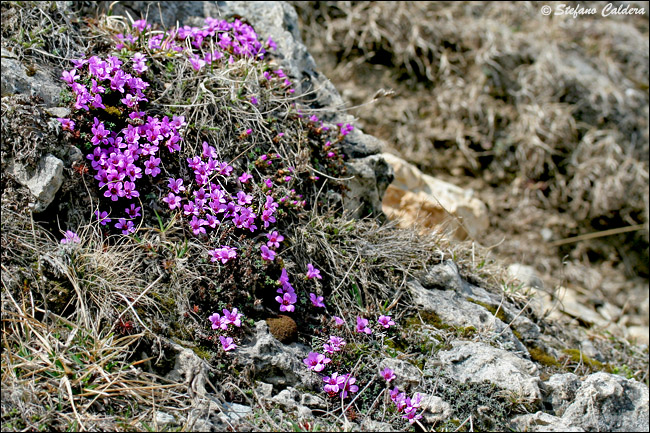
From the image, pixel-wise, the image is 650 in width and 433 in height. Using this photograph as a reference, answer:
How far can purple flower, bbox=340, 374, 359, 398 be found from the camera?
311 centimetres

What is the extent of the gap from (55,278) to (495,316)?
2701 millimetres

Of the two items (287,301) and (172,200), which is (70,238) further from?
(287,301)

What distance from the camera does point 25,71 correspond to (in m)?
3.44

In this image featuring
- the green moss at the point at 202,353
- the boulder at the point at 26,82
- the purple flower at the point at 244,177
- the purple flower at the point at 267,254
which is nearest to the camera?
the green moss at the point at 202,353

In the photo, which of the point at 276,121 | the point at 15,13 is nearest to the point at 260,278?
the point at 276,121

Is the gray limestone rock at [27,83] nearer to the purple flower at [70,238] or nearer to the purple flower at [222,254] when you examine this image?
the purple flower at [70,238]

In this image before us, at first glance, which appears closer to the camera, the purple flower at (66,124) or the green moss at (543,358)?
the purple flower at (66,124)

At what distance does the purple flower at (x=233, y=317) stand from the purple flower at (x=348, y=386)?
0.65m

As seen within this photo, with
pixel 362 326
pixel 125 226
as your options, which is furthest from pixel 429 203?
pixel 125 226

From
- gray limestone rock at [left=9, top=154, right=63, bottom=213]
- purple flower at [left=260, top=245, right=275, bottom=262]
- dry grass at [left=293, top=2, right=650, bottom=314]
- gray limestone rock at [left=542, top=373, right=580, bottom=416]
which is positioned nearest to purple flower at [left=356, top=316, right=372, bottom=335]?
purple flower at [left=260, top=245, right=275, bottom=262]

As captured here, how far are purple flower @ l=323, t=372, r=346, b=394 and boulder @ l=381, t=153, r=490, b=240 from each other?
7.04 ft

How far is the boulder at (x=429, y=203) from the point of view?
5367 mm

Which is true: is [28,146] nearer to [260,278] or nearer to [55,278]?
[55,278]

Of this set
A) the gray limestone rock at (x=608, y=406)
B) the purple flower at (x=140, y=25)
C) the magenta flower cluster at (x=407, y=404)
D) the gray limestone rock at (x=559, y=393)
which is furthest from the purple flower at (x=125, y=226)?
the gray limestone rock at (x=608, y=406)
